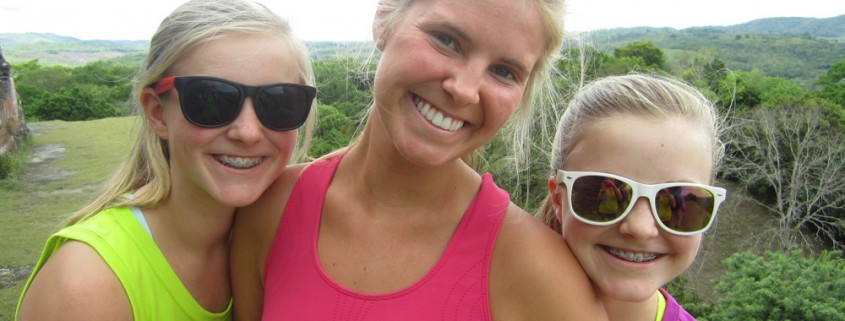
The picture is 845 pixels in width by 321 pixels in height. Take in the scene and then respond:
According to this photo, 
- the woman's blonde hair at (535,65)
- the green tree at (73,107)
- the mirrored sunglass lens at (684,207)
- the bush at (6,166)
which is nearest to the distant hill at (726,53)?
the green tree at (73,107)

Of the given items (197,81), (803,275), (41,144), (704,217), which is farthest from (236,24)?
(41,144)

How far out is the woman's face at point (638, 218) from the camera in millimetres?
1939

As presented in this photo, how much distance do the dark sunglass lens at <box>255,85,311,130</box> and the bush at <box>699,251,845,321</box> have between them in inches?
507

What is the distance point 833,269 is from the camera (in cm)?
1320

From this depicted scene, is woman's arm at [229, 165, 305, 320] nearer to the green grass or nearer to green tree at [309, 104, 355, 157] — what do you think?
the green grass

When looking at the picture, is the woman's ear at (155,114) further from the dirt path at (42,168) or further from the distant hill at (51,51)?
the distant hill at (51,51)

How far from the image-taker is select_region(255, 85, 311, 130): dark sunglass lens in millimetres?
2160

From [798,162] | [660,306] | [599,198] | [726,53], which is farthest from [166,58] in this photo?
[726,53]

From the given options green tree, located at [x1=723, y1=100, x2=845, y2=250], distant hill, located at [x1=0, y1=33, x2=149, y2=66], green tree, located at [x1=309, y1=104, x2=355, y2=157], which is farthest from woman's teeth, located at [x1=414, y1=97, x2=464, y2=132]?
distant hill, located at [x1=0, y1=33, x2=149, y2=66]

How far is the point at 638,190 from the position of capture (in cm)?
191

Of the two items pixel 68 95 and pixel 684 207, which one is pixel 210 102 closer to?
pixel 684 207

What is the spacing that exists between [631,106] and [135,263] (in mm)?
1973

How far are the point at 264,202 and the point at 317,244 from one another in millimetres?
362

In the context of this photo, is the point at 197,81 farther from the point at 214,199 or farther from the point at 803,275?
the point at 803,275
